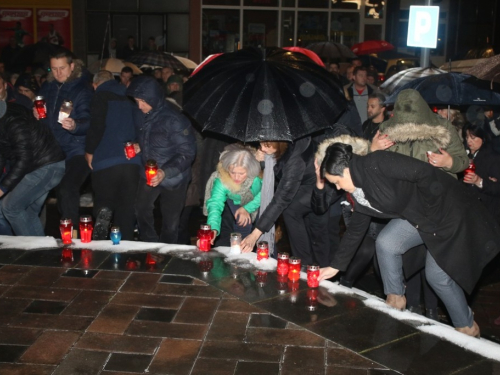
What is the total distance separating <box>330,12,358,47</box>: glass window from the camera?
78.3ft

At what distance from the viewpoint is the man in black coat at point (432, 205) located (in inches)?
193

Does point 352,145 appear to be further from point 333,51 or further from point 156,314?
point 333,51

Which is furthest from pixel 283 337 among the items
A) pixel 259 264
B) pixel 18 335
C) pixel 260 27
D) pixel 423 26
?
pixel 260 27

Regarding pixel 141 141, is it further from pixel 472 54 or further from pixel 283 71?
pixel 472 54

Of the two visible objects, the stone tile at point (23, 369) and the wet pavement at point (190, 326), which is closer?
the stone tile at point (23, 369)

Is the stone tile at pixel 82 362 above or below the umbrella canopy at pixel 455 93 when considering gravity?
below

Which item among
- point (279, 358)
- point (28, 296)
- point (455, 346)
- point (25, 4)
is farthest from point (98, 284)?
point (25, 4)

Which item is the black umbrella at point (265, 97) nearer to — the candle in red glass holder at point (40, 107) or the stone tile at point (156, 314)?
the stone tile at point (156, 314)

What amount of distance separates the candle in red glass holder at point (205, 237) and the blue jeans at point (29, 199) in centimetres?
202

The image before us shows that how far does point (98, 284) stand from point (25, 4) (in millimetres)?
19812

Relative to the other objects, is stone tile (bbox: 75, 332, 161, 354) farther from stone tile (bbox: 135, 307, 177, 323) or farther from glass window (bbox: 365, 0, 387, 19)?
glass window (bbox: 365, 0, 387, 19)

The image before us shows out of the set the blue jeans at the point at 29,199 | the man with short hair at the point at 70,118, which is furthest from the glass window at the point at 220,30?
the blue jeans at the point at 29,199

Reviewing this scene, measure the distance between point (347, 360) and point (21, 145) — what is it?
4.10 meters

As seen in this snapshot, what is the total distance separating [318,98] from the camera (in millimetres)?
6023
